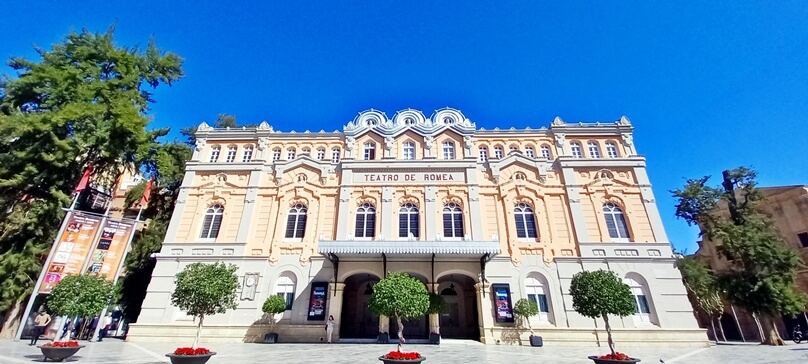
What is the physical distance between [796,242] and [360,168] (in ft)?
102

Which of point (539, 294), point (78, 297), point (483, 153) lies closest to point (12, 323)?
point (78, 297)

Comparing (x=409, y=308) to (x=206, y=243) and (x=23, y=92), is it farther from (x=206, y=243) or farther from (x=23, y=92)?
(x=23, y=92)

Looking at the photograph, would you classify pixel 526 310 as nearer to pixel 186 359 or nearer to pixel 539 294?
pixel 539 294

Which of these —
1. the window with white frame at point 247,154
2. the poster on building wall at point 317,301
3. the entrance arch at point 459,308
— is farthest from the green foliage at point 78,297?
the entrance arch at point 459,308

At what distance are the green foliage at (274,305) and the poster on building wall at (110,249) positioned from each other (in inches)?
327

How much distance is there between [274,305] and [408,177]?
10414 mm

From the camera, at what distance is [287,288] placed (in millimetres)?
18562

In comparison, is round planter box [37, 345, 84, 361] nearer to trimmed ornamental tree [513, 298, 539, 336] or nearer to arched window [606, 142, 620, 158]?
trimmed ornamental tree [513, 298, 539, 336]

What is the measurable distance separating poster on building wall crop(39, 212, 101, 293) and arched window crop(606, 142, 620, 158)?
30.3 metres

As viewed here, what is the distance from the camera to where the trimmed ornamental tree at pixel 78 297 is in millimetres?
12078

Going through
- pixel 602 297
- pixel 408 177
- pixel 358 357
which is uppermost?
pixel 408 177

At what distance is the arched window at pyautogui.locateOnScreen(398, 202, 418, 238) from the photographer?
65.6ft

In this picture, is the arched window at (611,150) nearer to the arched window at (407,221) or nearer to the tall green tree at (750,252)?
the tall green tree at (750,252)

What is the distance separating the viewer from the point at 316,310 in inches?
692
